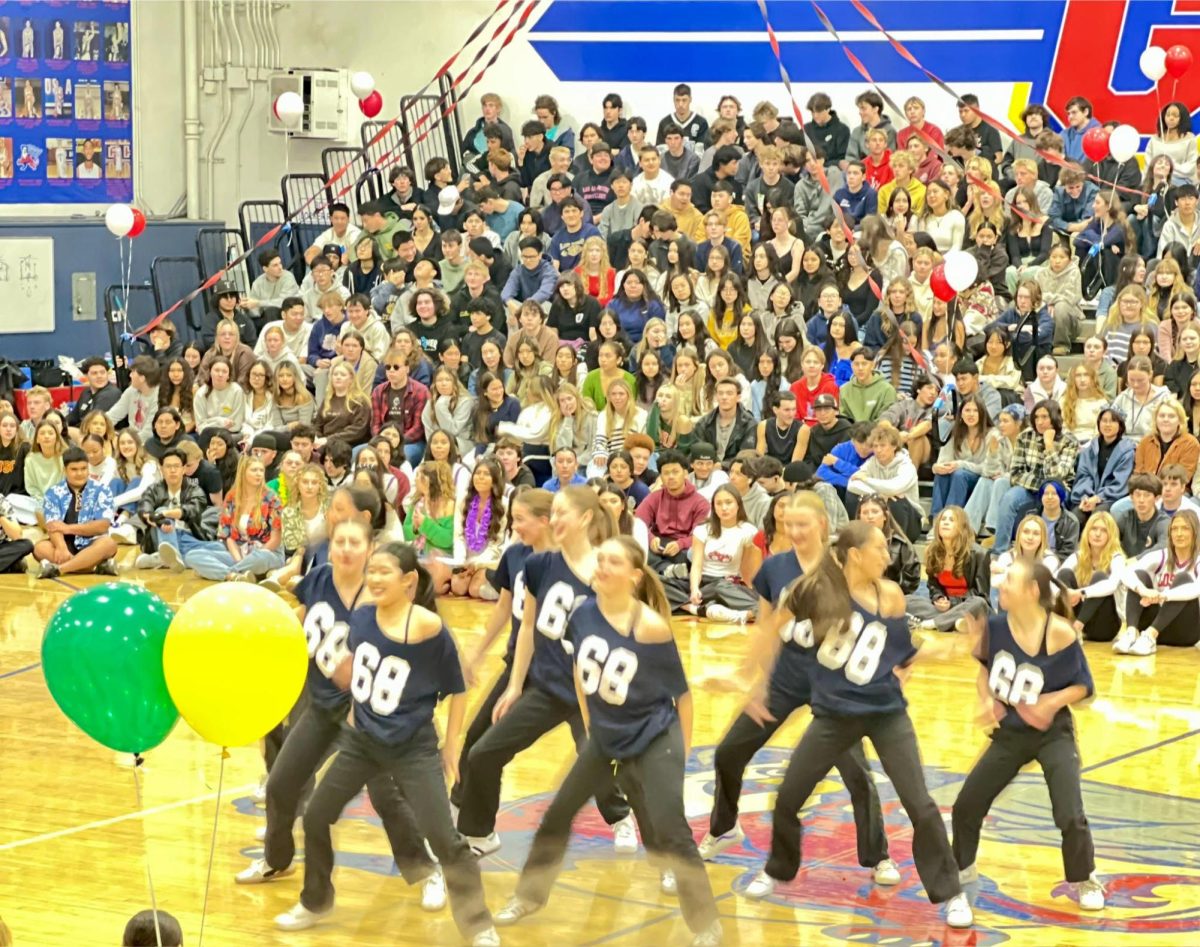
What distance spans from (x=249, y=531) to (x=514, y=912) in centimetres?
669

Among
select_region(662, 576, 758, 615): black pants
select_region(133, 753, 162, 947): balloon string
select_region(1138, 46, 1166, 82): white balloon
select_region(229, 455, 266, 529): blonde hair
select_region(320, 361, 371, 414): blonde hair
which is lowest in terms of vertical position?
select_region(133, 753, 162, 947): balloon string

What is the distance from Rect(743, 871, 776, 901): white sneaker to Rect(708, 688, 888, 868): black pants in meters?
0.38

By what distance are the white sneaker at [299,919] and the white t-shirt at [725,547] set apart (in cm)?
583

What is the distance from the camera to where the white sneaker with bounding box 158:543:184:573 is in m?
13.7

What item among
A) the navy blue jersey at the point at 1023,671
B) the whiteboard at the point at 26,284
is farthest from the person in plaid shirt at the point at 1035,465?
the whiteboard at the point at 26,284

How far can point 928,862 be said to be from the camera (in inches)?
275

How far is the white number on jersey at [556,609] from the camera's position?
24.2 feet

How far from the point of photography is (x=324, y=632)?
7094 millimetres

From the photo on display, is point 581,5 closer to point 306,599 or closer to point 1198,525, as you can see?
point 1198,525

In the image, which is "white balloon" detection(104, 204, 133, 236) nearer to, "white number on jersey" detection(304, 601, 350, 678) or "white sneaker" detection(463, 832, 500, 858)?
"white sneaker" detection(463, 832, 500, 858)

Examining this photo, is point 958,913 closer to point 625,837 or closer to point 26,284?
point 625,837

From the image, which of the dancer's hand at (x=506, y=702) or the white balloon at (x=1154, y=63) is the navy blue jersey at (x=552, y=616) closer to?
the dancer's hand at (x=506, y=702)

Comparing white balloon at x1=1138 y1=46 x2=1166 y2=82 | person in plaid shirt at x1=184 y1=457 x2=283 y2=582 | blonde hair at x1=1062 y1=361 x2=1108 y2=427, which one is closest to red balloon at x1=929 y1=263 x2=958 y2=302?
blonde hair at x1=1062 y1=361 x2=1108 y2=427

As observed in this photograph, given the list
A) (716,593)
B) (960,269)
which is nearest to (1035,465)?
(960,269)
